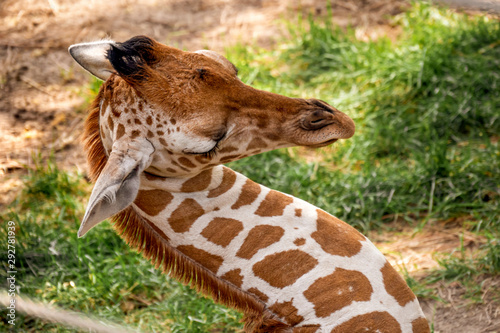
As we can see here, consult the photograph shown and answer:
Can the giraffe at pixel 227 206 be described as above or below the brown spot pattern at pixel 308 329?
above

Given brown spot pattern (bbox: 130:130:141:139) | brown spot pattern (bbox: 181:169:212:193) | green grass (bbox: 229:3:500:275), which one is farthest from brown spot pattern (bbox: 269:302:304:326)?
green grass (bbox: 229:3:500:275)

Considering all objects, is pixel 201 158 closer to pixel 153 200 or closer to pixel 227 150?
pixel 227 150

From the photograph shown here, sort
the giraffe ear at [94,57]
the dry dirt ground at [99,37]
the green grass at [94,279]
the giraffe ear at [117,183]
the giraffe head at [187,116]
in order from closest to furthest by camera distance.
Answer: the giraffe ear at [117,183] → the giraffe head at [187,116] → the giraffe ear at [94,57] → the green grass at [94,279] → the dry dirt ground at [99,37]

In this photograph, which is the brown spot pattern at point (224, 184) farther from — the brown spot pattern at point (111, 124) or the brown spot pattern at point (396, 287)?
the brown spot pattern at point (396, 287)

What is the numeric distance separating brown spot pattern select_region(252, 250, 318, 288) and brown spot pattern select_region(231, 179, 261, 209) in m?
0.22

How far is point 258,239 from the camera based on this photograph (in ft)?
6.74

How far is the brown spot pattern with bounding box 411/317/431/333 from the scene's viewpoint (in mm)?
Answer: 2039

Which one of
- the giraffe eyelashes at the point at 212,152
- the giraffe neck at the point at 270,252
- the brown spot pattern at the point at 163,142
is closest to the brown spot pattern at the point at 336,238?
the giraffe neck at the point at 270,252

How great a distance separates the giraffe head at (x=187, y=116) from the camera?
6.37ft

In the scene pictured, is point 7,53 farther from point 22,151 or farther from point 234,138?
point 234,138

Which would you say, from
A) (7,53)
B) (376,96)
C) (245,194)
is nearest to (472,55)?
(376,96)

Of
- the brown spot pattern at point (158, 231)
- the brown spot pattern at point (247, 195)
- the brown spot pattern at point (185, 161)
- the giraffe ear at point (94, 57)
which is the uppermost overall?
the giraffe ear at point (94, 57)

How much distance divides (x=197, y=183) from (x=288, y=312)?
577 mm

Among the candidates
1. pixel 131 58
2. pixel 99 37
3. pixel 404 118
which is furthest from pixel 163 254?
pixel 99 37
